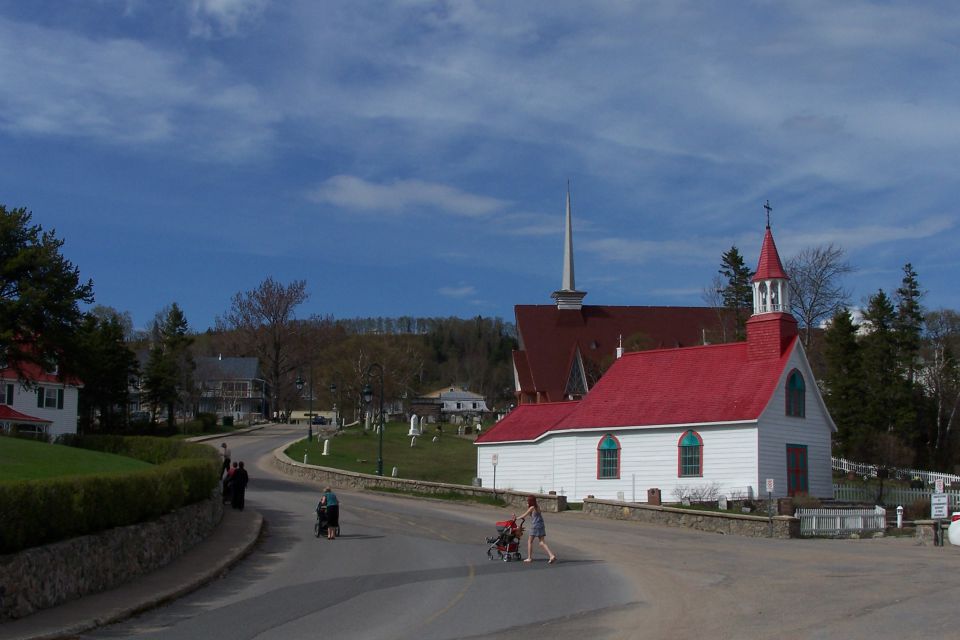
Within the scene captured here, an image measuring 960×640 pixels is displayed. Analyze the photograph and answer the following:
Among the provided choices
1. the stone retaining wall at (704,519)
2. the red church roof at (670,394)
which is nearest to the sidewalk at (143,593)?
the stone retaining wall at (704,519)

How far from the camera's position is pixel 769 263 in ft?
141

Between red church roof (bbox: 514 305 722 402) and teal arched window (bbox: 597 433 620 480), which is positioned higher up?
red church roof (bbox: 514 305 722 402)

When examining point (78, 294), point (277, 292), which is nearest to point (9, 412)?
point (78, 294)

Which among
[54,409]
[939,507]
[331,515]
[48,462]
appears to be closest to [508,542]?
[331,515]

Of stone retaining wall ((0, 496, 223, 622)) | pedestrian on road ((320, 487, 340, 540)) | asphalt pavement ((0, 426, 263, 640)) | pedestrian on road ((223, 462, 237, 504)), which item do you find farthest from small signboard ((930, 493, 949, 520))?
stone retaining wall ((0, 496, 223, 622))

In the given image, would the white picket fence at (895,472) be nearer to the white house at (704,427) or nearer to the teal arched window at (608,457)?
the white house at (704,427)

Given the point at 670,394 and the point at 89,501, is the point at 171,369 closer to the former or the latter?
the point at 670,394

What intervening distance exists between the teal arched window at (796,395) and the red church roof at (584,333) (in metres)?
29.9

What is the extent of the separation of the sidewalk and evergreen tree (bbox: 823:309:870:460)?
114ft

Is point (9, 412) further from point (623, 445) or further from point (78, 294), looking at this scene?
point (623, 445)

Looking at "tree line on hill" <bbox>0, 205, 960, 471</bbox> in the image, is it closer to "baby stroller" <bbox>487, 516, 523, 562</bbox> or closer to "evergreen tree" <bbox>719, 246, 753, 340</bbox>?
"evergreen tree" <bbox>719, 246, 753, 340</bbox>

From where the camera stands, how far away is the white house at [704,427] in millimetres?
38969

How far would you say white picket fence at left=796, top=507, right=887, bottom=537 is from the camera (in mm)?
31312

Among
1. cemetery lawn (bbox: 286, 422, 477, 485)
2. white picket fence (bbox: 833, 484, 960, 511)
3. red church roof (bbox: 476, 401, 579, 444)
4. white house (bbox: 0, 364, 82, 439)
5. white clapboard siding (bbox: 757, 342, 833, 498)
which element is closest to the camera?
white clapboard siding (bbox: 757, 342, 833, 498)
